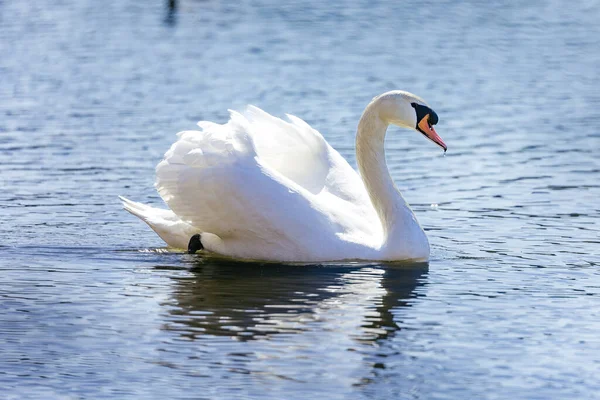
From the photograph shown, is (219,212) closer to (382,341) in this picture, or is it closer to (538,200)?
(382,341)

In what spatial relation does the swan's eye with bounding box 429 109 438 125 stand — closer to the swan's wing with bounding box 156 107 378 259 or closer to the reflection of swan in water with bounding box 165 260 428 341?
the swan's wing with bounding box 156 107 378 259

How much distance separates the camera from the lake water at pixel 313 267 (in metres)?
8.30

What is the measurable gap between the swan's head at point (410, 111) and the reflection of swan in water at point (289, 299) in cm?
115

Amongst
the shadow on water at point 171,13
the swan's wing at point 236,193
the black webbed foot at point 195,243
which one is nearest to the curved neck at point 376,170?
the swan's wing at point 236,193

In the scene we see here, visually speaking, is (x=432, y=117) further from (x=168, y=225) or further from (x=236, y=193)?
(x=168, y=225)

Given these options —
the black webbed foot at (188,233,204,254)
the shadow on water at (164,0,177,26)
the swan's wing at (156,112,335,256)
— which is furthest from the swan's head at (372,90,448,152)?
the shadow on water at (164,0,177,26)

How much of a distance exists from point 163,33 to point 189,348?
20545 millimetres

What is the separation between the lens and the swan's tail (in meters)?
11.9

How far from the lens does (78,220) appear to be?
42.4ft

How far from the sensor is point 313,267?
1110cm

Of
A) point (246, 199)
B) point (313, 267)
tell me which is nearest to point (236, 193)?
point (246, 199)

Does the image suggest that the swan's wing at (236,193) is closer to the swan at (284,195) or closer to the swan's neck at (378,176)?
the swan at (284,195)

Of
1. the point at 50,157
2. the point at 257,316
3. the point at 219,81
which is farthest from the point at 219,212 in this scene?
the point at 219,81

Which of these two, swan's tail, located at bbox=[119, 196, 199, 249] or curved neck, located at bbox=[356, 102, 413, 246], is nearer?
curved neck, located at bbox=[356, 102, 413, 246]
